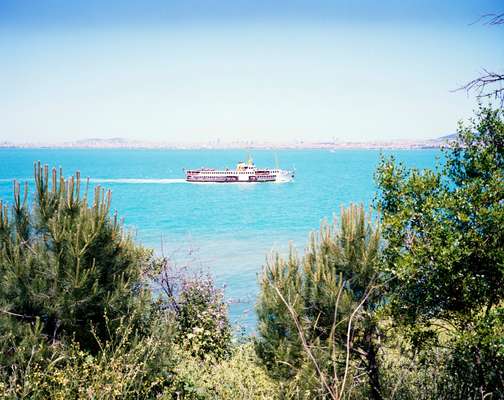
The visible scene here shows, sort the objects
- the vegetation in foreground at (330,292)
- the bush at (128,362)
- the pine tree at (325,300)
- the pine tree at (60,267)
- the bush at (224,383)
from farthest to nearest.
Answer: the pine tree at (325,300)
the bush at (224,383)
the pine tree at (60,267)
the vegetation in foreground at (330,292)
the bush at (128,362)

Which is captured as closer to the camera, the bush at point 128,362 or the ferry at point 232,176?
the bush at point 128,362

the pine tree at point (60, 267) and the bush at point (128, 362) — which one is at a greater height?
the pine tree at point (60, 267)

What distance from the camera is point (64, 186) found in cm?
770

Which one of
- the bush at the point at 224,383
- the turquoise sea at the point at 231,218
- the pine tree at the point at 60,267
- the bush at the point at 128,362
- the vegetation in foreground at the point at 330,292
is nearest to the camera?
the bush at the point at 128,362

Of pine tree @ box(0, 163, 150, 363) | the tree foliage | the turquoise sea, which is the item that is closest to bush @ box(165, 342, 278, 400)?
pine tree @ box(0, 163, 150, 363)

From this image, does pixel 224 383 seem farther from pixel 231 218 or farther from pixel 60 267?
pixel 231 218

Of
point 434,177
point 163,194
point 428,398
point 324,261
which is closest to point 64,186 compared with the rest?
point 324,261

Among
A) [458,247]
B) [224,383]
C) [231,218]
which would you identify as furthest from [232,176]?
[458,247]

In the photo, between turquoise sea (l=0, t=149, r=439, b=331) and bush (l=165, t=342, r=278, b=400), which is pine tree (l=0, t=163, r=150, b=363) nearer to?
bush (l=165, t=342, r=278, b=400)

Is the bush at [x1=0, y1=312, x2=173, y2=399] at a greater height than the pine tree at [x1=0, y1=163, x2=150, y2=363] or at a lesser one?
lesser

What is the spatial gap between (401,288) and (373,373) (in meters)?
2.54

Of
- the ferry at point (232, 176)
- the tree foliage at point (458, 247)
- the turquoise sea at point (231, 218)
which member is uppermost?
the tree foliage at point (458, 247)

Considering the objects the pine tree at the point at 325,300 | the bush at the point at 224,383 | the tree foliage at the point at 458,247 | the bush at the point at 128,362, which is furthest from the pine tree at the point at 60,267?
→ the tree foliage at the point at 458,247

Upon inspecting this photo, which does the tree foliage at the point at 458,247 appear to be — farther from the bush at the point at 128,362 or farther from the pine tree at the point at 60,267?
the pine tree at the point at 60,267
